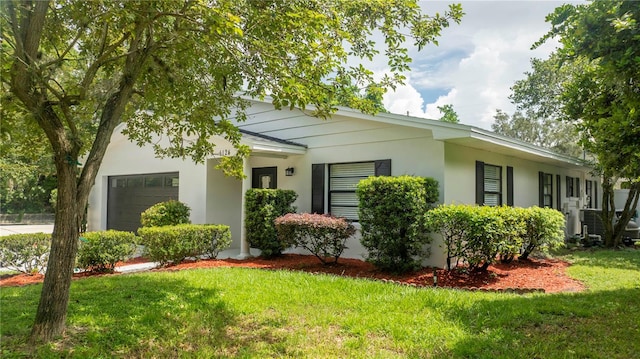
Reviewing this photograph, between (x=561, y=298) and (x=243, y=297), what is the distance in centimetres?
442

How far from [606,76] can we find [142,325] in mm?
5569

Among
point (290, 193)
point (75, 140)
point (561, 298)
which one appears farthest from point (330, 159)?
point (75, 140)

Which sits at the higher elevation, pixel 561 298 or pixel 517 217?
pixel 517 217

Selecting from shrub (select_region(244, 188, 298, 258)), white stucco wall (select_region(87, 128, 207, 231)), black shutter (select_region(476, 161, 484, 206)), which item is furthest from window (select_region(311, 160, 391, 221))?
white stucco wall (select_region(87, 128, 207, 231))

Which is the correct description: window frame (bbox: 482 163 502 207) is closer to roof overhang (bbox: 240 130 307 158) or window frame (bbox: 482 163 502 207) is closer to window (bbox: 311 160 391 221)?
window (bbox: 311 160 391 221)

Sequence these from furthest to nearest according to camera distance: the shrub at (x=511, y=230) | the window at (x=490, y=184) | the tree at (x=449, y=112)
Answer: the tree at (x=449, y=112) → the window at (x=490, y=184) → the shrub at (x=511, y=230)

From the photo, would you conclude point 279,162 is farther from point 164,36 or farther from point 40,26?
point 40,26

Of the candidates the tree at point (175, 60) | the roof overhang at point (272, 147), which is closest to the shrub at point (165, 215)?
the roof overhang at point (272, 147)

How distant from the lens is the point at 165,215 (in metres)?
10.2

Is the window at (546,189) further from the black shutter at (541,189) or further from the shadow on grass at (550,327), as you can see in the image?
the shadow on grass at (550,327)

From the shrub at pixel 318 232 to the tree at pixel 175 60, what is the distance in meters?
2.58

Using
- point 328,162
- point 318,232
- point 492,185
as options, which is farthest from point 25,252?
point 492,185

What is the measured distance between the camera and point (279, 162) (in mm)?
11047

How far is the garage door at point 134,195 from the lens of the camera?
12.6 metres
